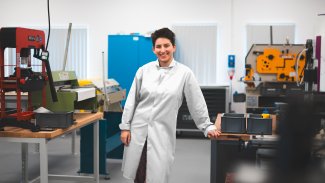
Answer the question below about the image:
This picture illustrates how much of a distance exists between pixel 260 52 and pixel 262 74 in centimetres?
32

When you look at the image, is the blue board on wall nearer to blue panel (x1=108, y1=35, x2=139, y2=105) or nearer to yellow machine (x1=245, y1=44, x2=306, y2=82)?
blue panel (x1=108, y1=35, x2=139, y2=105)

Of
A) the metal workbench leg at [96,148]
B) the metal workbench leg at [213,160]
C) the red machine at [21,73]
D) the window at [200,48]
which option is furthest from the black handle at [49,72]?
the window at [200,48]

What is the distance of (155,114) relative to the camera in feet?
7.52

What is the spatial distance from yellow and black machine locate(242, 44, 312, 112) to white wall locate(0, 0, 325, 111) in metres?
0.86

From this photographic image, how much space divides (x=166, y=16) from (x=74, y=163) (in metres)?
3.13

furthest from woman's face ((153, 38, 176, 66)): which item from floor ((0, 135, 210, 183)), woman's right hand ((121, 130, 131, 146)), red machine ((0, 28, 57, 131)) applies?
floor ((0, 135, 210, 183))

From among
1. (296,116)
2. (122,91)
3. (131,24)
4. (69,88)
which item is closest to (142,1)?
(131,24)

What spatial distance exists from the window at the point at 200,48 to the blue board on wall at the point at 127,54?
62 centimetres

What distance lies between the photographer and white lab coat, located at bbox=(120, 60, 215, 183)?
229 cm

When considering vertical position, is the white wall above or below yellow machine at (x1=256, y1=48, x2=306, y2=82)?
above

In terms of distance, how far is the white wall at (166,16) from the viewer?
20.4 feet

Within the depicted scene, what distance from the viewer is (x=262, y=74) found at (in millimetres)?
5512

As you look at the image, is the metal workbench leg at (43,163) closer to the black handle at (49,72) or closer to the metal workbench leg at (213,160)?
the black handle at (49,72)

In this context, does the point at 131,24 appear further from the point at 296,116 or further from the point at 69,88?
the point at 296,116
